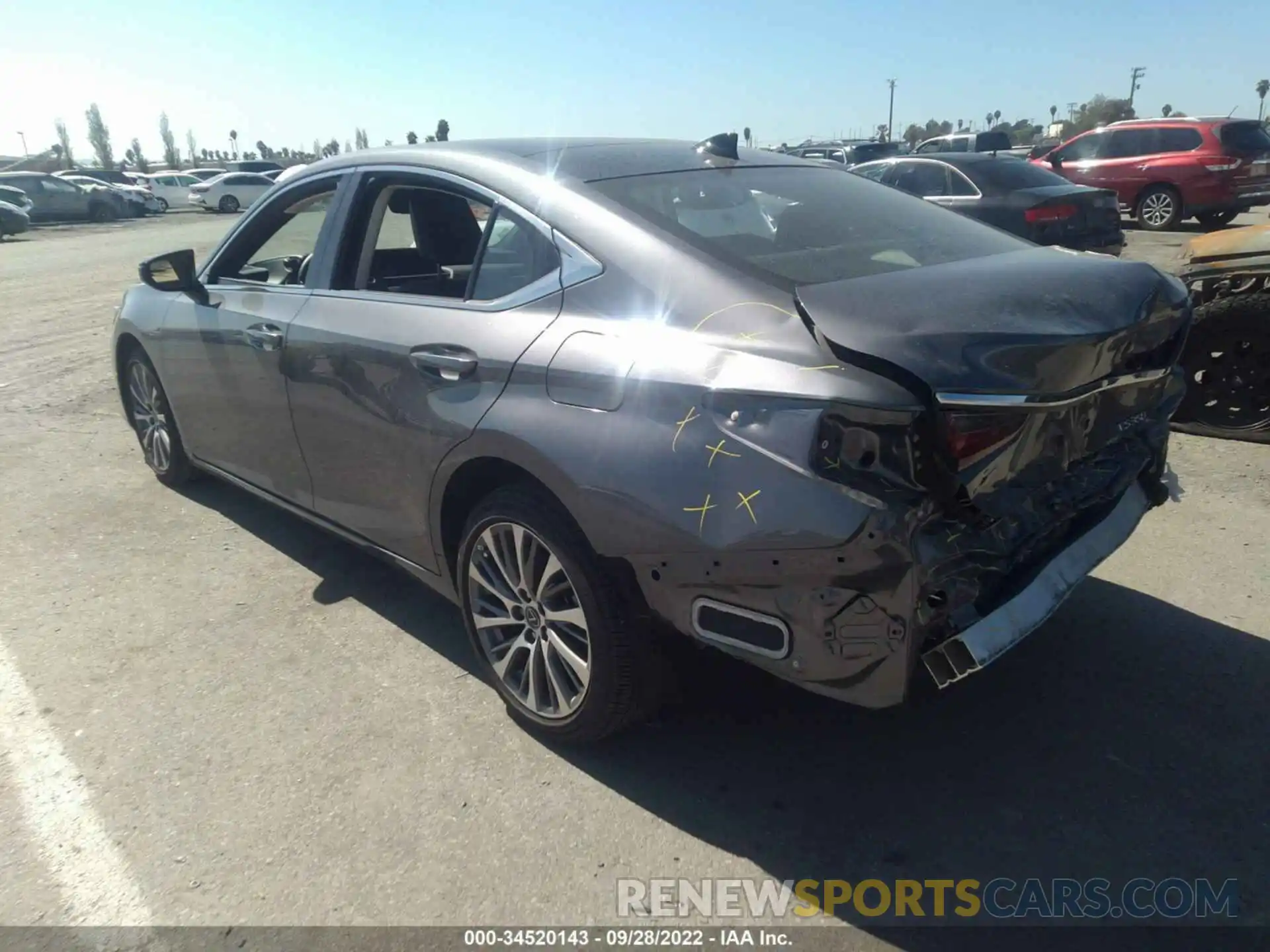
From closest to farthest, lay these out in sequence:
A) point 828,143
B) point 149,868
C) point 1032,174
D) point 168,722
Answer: point 149,868, point 168,722, point 1032,174, point 828,143

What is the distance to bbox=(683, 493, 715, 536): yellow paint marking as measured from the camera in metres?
2.27

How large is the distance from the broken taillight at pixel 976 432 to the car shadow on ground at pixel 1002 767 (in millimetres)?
971

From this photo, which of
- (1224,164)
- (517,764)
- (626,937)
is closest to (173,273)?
(517,764)

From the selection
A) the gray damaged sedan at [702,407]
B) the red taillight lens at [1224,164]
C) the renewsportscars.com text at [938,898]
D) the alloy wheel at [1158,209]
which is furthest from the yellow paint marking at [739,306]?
the alloy wheel at [1158,209]

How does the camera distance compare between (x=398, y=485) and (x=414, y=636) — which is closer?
(x=398, y=485)

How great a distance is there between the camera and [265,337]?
3811 millimetres

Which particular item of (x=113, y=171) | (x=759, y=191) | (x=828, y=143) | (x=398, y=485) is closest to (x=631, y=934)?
(x=398, y=485)

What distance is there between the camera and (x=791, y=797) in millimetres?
2703

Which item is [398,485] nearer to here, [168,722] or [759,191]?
[168,722]

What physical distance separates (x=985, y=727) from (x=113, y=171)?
53.2 metres

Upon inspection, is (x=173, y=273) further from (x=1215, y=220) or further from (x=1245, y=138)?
(x=1215, y=220)

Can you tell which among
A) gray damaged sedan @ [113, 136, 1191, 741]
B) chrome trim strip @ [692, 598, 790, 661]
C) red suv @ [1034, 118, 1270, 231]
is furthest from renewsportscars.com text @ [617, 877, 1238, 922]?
red suv @ [1034, 118, 1270, 231]

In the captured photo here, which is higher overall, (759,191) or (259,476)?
(759,191)

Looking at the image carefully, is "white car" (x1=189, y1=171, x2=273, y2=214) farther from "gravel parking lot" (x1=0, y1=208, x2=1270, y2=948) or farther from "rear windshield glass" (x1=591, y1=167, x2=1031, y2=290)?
"rear windshield glass" (x1=591, y1=167, x2=1031, y2=290)
